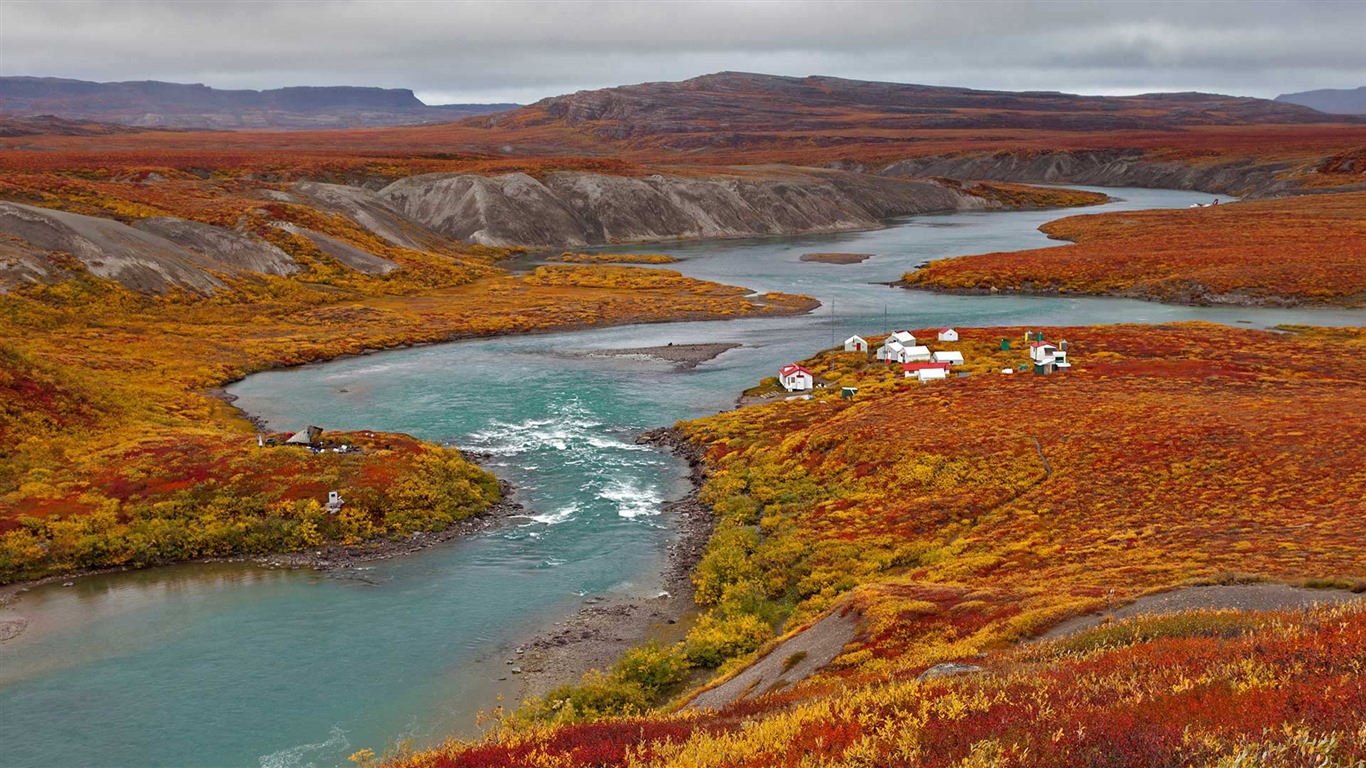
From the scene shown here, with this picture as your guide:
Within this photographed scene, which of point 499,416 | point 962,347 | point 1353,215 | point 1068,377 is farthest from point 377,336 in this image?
point 1353,215

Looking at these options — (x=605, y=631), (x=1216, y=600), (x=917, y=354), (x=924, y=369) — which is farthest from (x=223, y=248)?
(x=1216, y=600)

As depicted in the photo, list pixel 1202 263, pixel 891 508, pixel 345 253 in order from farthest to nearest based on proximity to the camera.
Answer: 1. pixel 345 253
2. pixel 1202 263
3. pixel 891 508

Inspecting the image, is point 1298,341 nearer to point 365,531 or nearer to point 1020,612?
point 1020,612

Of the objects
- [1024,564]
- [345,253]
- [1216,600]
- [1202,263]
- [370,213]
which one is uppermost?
[370,213]

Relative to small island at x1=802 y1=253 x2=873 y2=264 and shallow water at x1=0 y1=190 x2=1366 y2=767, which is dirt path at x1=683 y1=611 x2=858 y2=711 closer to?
shallow water at x1=0 y1=190 x2=1366 y2=767

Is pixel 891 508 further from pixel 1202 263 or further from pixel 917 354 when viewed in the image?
pixel 1202 263

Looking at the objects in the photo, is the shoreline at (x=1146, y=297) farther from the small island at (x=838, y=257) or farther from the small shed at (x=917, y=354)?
the small shed at (x=917, y=354)

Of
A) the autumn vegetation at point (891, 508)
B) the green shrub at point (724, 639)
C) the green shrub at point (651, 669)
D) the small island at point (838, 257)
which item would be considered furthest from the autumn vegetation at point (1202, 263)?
the green shrub at point (651, 669)
